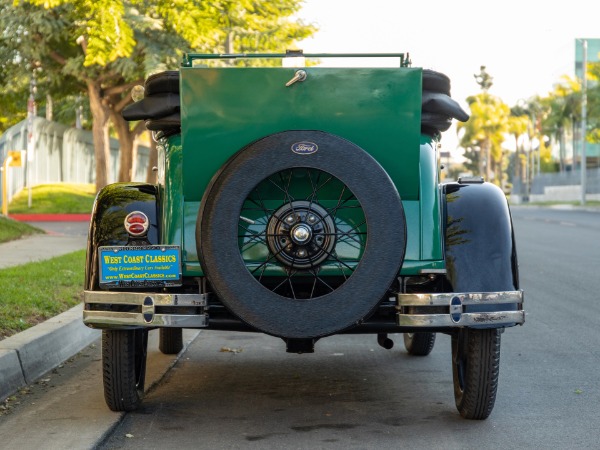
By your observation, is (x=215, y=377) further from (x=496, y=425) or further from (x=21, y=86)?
(x=21, y=86)

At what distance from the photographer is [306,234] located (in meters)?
5.29

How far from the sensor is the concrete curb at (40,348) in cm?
656

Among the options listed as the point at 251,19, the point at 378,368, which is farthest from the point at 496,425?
the point at 251,19

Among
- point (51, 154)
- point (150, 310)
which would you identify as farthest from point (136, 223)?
point (51, 154)

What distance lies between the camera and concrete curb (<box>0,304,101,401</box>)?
656cm

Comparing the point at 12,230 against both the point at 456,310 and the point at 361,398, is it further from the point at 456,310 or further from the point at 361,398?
the point at 456,310

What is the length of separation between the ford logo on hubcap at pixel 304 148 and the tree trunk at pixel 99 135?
3013 cm

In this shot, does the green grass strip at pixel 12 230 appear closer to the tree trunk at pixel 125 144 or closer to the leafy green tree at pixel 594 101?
the tree trunk at pixel 125 144

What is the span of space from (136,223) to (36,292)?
4.47m

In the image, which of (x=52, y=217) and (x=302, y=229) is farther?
(x=52, y=217)

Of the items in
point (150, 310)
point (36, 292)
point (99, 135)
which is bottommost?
point (36, 292)

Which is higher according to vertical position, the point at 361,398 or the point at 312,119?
the point at 312,119

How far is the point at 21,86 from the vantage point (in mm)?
34812

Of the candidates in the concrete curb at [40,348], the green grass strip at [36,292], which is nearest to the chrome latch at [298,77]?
the concrete curb at [40,348]
